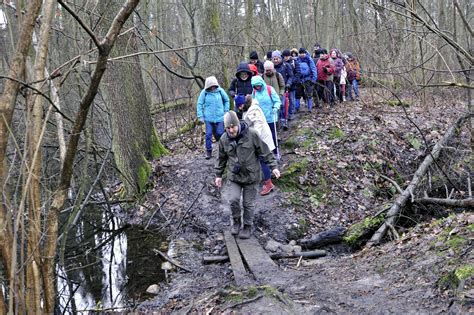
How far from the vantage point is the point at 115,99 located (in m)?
10.3

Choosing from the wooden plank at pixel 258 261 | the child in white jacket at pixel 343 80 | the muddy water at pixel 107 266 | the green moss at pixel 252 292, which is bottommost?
the muddy water at pixel 107 266

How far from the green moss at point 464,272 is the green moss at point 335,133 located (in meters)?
6.74

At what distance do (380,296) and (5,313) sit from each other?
141 inches

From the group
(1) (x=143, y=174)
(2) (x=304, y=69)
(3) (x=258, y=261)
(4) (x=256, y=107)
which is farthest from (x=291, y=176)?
(2) (x=304, y=69)

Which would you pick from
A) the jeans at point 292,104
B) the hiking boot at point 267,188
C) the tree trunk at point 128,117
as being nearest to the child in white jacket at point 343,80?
the jeans at point 292,104

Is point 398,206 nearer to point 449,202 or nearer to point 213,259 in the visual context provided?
point 449,202

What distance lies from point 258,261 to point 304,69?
7.22 metres

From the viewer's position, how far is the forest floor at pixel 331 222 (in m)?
4.79

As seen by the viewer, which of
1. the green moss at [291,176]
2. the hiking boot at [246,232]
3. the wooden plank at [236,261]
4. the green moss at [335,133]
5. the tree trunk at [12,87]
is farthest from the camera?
the green moss at [335,133]

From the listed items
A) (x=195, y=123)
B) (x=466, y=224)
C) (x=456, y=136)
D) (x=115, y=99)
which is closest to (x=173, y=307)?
(x=466, y=224)

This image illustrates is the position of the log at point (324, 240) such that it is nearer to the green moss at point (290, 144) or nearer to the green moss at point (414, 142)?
the green moss at point (290, 144)

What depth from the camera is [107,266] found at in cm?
796

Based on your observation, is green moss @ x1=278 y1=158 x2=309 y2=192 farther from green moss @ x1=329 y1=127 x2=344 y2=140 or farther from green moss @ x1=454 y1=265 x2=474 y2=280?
green moss @ x1=454 y1=265 x2=474 y2=280

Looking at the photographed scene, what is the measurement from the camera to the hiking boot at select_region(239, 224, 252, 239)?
7.54 m
